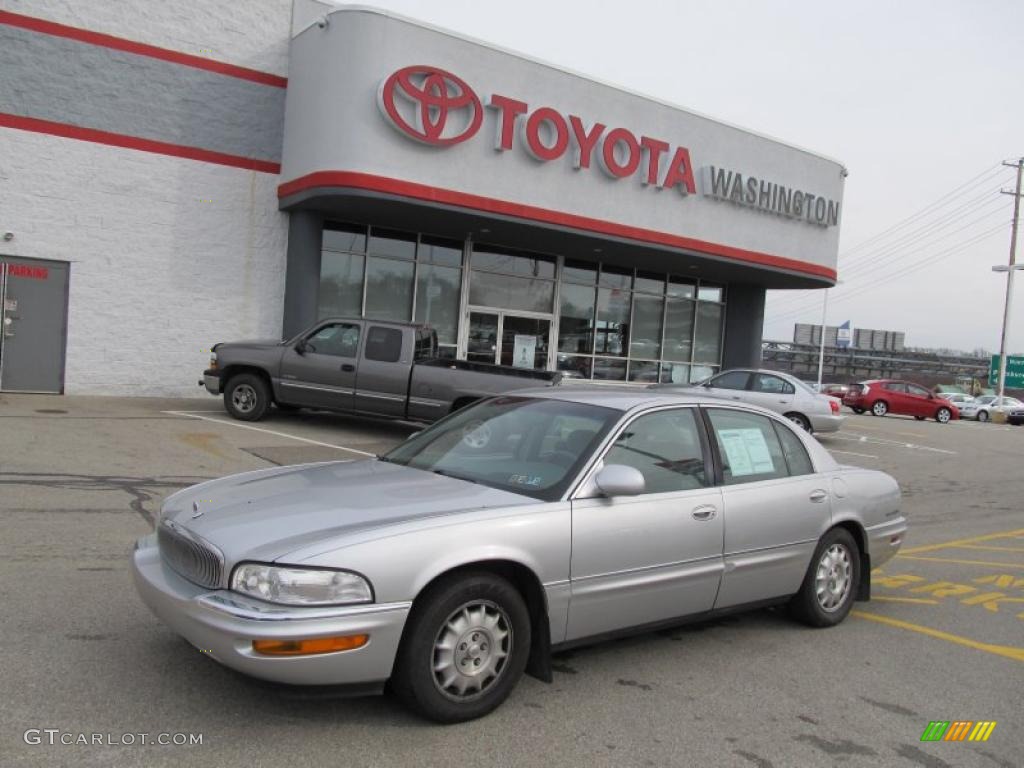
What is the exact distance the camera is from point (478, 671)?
11.8ft

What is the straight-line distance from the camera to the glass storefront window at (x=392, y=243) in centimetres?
1752

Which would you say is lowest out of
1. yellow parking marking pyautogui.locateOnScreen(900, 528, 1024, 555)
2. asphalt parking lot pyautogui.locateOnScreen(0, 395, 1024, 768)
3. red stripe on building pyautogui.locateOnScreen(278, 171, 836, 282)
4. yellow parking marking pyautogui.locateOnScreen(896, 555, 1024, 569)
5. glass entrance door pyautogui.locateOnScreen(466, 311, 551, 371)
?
asphalt parking lot pyautogui.locateOnScreen(0, 395, 1024, 768)

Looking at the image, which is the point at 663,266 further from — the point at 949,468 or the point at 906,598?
the point at 906,598

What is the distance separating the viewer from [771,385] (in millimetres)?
17094

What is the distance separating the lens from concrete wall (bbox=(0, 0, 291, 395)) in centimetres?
1426

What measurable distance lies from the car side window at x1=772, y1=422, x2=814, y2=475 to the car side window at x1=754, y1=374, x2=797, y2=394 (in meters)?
12.1

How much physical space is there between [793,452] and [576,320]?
15627 millimetres

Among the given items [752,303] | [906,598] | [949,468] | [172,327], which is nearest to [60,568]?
[906,598]

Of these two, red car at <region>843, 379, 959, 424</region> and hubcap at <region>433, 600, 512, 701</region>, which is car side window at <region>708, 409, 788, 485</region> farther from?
red car at <region>843, 379, 959, 424</region>

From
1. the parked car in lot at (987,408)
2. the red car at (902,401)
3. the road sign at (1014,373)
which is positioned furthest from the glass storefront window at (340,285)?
the road sign at (1014,373)

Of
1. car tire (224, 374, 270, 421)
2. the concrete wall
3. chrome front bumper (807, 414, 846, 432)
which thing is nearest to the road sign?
chrome front bumper (807, 414, 846, 432)

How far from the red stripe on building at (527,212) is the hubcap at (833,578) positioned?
1111cm

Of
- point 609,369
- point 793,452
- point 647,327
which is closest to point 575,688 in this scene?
point 793,452

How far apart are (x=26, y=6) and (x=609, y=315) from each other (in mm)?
13998
